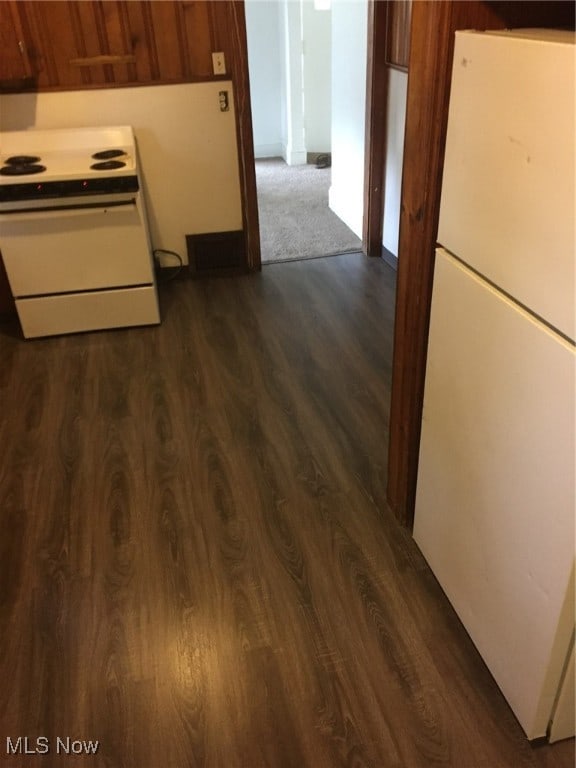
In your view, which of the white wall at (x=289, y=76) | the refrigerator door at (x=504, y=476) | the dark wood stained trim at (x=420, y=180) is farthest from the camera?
the white wall at (x=289, y=76)

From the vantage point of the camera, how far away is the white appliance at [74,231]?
272 cm

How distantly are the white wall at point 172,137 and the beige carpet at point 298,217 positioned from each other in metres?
0.54

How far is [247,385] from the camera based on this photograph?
2680 mm

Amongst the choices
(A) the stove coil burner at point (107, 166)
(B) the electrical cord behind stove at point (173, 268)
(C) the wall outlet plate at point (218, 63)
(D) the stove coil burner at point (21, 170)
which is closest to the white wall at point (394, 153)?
(C) the wall outlet plate at point (218, 63)

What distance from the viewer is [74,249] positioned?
287 cm

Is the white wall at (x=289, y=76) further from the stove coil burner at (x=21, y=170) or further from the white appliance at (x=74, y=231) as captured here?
the stove coil burner at (x=21, y=170)

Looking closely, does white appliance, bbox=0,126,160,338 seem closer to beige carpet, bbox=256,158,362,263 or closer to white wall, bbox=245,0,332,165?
beige carpet, bbox=256,158,362,263

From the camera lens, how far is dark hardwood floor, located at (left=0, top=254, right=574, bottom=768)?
1.42 m

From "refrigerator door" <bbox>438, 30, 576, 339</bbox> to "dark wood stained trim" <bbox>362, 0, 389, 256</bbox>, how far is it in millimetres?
2339

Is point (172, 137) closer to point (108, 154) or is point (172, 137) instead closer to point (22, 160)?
point (108, 154)

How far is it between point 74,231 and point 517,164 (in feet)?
7.38

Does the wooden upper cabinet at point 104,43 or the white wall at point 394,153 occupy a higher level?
the wooden upper cabinet at point 104,43

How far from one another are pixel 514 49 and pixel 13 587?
1.82m

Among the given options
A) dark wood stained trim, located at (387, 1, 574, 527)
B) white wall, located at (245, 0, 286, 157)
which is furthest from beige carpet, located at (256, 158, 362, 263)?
dark wood stained trim, located at (387, 1, 574, 527)
